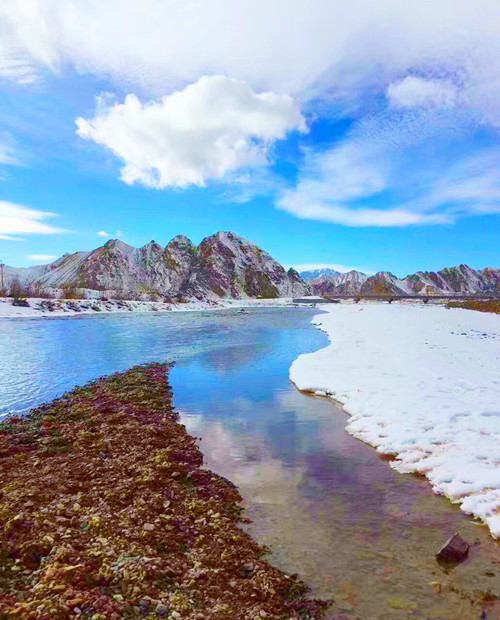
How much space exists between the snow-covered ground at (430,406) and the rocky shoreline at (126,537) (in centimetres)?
371

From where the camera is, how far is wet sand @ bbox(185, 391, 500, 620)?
165 inches

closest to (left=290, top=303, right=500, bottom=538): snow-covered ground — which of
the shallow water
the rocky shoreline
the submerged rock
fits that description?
the shallow water

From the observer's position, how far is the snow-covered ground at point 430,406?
689 cm

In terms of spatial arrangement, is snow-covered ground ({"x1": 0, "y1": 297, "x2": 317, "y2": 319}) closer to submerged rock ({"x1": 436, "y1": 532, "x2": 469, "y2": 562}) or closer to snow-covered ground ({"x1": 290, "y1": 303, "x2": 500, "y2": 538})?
snow-covered ground ({"x1": 290, "y1": 303, "x2": 500, "y2": 538})

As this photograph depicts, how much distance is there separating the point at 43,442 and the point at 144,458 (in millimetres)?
2700

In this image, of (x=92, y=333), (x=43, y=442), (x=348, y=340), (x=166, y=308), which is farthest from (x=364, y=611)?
(x=166, y=308)

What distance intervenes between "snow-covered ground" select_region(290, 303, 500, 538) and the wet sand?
0.50 m

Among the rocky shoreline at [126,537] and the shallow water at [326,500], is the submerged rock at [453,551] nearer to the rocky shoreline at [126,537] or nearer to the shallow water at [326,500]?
the shallow water at [326,500]

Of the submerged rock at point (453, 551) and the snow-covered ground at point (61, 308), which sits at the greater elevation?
the snow-covered ground at point (61, 308)

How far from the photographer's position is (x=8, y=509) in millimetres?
5477

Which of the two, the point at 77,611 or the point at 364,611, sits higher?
the point at 77,611

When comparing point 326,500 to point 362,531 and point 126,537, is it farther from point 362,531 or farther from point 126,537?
point 126,537

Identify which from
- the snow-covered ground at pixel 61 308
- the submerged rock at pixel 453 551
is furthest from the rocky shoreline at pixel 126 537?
the snow-covered ground at pixel 61 308

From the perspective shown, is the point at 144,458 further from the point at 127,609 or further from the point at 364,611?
the point at 364,611
